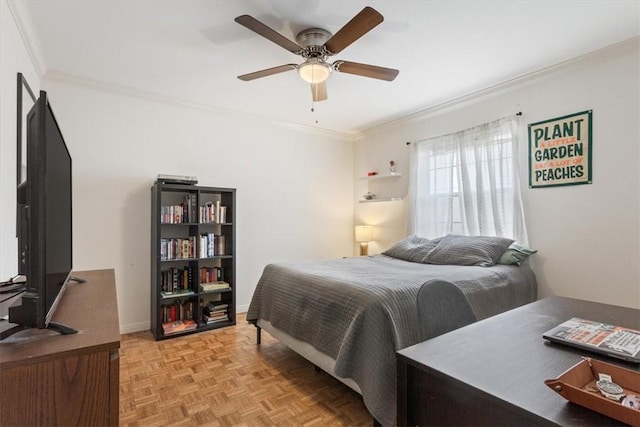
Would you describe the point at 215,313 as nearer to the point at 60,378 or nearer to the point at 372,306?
the point at 372,306

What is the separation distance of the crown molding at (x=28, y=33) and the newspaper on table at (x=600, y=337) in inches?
124

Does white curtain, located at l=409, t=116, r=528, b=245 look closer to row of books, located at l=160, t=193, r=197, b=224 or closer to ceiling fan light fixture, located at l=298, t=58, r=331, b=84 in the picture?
ceiling fan light fixture, located at l=298, t=58, r=331, b=84

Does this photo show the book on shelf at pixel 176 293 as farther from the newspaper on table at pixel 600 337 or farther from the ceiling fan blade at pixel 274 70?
the newspaper on table at pixel 600 337

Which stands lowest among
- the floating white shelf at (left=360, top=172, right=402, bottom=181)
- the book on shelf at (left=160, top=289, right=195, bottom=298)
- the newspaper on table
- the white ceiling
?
the book on shelf at (left=160, top=289, right=195, bottom=298)

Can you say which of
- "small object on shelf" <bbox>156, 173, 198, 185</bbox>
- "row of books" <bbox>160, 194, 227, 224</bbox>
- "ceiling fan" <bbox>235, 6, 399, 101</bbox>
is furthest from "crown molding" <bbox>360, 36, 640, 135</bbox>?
"small object on shelf" <bbox>156, 173, 198, 185</bbox>

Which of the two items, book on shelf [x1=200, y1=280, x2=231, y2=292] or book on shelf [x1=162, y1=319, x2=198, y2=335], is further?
book on shelf [x1=200, y1=280, x2=231, y2=292]

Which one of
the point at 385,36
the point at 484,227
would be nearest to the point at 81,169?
the point at 385,36

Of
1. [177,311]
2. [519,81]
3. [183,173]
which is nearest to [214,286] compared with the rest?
[177,311]

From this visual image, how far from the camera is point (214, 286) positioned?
3.41m

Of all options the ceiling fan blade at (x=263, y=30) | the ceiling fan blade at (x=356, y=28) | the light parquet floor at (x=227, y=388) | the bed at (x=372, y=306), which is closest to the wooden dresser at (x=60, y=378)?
the bed at (x=372, y=306)

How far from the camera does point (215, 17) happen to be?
2.08 metres

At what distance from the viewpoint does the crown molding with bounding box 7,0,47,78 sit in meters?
1.89

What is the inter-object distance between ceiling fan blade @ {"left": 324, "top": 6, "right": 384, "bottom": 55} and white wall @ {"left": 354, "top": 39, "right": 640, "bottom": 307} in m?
2.07

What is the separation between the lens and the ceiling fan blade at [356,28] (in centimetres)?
168
